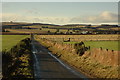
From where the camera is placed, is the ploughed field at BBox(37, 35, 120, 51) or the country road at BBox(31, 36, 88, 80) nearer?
the country road at BBox(31, 36, 88, 80)

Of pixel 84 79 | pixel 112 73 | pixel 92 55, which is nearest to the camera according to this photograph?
pixel 84 79

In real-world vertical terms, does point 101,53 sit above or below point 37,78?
above

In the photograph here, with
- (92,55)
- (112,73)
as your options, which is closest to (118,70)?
(112,73)

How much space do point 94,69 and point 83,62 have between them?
490cm

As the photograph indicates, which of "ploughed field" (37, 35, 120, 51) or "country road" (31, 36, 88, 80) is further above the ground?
"ploughed field" (37, 35, 120, 51)

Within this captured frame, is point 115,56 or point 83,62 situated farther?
point 83,62

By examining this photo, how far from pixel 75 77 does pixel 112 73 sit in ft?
11.6

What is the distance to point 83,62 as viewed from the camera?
29.5 m

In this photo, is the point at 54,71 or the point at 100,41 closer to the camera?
the point at 54,71

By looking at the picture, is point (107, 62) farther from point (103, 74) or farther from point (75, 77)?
point (75, 77)

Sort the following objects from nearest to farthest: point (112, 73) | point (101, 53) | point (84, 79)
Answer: point (84, 79) < point (112, 73) < point (101, 53)

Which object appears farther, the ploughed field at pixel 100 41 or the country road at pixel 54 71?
the ploughed field at pixel 100 41

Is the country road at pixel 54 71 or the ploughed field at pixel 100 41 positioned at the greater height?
the ploughed field at pixel 100 41

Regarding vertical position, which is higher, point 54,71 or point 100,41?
point 100,41
